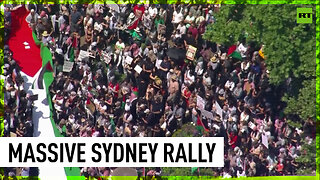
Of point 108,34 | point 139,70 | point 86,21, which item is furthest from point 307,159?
point 86,21

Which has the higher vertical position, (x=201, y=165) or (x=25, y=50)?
(x=25, y=50)

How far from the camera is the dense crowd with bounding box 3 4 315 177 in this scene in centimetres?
2948

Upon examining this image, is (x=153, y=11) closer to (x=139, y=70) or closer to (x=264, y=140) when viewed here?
(x=139, y=70)

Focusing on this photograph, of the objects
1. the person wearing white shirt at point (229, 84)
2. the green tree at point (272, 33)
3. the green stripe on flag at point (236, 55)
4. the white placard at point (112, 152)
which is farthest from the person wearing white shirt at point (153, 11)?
the white placard at point (112, 152)

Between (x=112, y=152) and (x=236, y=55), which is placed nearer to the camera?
(x=112, y=152)

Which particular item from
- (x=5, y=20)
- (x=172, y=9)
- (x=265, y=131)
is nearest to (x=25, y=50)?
(x=5, y=20)

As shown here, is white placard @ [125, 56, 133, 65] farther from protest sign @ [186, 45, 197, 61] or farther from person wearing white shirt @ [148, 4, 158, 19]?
protest sign @ [186, 45, 197, 61]

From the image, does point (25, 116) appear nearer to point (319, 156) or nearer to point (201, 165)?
point (201, 165)

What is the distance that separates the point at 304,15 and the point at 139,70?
3.26 m

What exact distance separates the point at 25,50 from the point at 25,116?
123 cm

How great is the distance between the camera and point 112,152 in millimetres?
29453

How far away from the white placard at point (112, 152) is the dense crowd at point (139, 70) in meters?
0.15

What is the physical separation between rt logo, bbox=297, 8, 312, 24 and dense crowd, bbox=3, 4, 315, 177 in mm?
950

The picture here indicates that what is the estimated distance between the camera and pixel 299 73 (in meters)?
29.7
